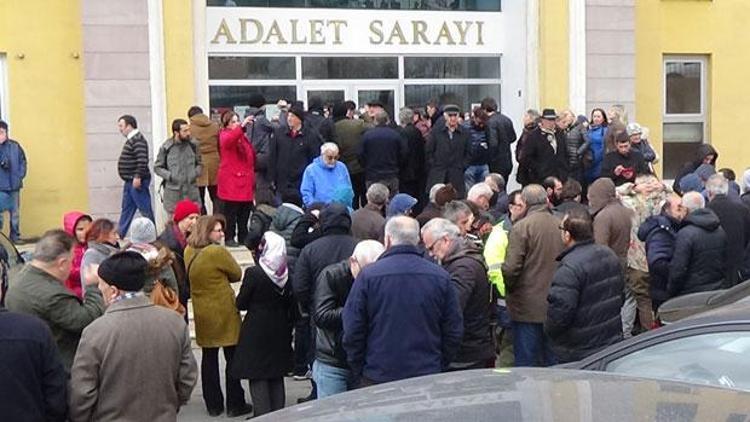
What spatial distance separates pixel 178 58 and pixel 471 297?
29.2ft

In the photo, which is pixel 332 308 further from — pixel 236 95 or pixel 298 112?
pixel 236 95

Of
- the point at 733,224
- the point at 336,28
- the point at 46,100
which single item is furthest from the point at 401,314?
the point at 336,28

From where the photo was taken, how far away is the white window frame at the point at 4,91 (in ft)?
46.5

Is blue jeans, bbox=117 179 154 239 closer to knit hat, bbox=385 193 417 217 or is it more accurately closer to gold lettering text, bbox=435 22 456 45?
knit hat, bbox=385 193 417 217

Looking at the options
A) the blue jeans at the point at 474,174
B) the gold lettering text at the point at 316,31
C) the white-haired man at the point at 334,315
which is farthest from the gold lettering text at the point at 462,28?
the white-haired man at the point at 334,315

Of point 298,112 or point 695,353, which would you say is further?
point 298,112

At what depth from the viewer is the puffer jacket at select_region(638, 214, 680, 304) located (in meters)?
8.88

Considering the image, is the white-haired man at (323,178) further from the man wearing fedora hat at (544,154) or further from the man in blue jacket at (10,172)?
the man in blue jacket at (10,172)

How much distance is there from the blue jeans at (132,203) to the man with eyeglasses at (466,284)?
24.0 ft

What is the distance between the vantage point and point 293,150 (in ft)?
42.6

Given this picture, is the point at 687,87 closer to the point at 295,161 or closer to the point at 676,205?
the point at 295,161

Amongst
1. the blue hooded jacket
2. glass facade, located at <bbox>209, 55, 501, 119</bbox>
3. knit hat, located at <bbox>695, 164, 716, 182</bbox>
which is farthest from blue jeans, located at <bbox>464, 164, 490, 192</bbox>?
glass facade, located at <bbox>209, 55, 501, 119</bbox>

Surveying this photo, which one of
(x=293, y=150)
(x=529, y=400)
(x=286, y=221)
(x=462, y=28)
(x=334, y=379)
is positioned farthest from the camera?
(x=462, y=28)

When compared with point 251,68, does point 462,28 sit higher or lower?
higher
